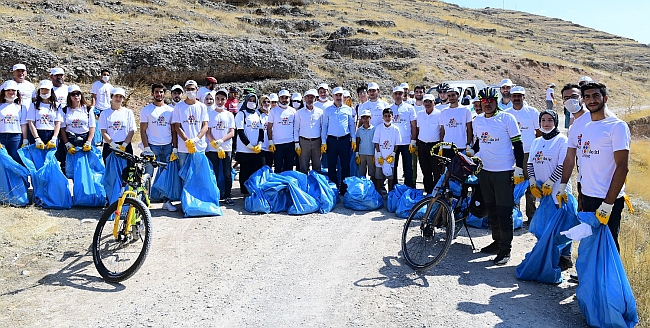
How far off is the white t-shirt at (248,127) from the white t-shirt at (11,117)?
327 cm

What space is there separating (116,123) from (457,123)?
5234 mm

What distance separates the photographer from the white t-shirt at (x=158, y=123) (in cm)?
757

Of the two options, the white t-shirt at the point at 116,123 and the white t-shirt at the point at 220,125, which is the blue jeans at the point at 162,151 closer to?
the white t-shirt at the point at 116,123

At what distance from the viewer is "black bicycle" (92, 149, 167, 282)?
202 inches

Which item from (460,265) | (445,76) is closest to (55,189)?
(460,265)

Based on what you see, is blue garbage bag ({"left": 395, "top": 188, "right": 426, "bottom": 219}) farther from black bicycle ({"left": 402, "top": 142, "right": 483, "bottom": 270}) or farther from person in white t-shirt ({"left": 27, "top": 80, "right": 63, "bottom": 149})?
person in white t-shirt ({"left": 27, "top": 80, "right": 63, "bottom": 149})

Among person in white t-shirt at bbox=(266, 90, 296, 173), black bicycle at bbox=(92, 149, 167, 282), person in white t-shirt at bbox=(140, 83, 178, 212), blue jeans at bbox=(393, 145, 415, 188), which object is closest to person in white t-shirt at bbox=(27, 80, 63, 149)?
person in white t-shirt at bbox=(140, 83, 178, 212)

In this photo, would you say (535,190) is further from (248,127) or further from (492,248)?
(248,127)

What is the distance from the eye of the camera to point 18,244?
19.9 ft

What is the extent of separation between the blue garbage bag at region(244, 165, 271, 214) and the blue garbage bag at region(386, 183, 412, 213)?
6.26 feet

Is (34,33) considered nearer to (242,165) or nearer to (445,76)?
(242,165)

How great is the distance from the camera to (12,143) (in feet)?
25.6

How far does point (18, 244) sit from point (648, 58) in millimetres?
71838

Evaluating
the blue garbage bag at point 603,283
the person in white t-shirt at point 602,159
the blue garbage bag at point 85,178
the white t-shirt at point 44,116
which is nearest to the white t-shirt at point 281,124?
the blue garbage bag at point 85,178
